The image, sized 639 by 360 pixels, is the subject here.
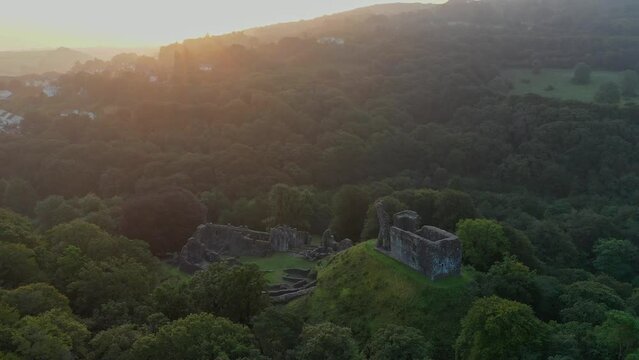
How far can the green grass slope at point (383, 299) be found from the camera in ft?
108

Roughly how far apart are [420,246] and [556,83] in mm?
89709

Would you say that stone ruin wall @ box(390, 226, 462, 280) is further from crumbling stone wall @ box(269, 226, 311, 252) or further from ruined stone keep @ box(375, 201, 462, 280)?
crumbling stone wall @ box(269, 226, 311, 252)

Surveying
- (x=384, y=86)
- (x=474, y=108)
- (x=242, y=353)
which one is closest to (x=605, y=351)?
(x=242, y=353)

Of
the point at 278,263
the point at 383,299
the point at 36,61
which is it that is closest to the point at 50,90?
the point at 278,263

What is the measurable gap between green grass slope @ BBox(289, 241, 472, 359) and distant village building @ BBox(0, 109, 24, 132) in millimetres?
66342

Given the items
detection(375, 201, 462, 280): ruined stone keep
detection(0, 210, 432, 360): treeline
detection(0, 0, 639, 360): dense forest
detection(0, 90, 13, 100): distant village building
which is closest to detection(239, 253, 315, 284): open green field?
detection(0, 0, 639, 360): dense forest

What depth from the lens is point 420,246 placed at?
33.9 meters

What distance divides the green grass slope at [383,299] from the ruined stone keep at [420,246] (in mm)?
519

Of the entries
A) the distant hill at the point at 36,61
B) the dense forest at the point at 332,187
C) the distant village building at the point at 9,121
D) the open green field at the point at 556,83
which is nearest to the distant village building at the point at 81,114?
the dense forest at the point at 332,187

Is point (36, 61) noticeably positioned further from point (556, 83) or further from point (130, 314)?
point (130, 314)

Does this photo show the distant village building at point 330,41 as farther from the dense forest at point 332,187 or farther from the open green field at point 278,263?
the open green field at point 278,263

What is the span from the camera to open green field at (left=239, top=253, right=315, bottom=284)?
43469mm

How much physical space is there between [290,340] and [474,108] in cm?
8095

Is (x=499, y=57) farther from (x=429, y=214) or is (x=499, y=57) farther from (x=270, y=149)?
(x=429, y=214)
